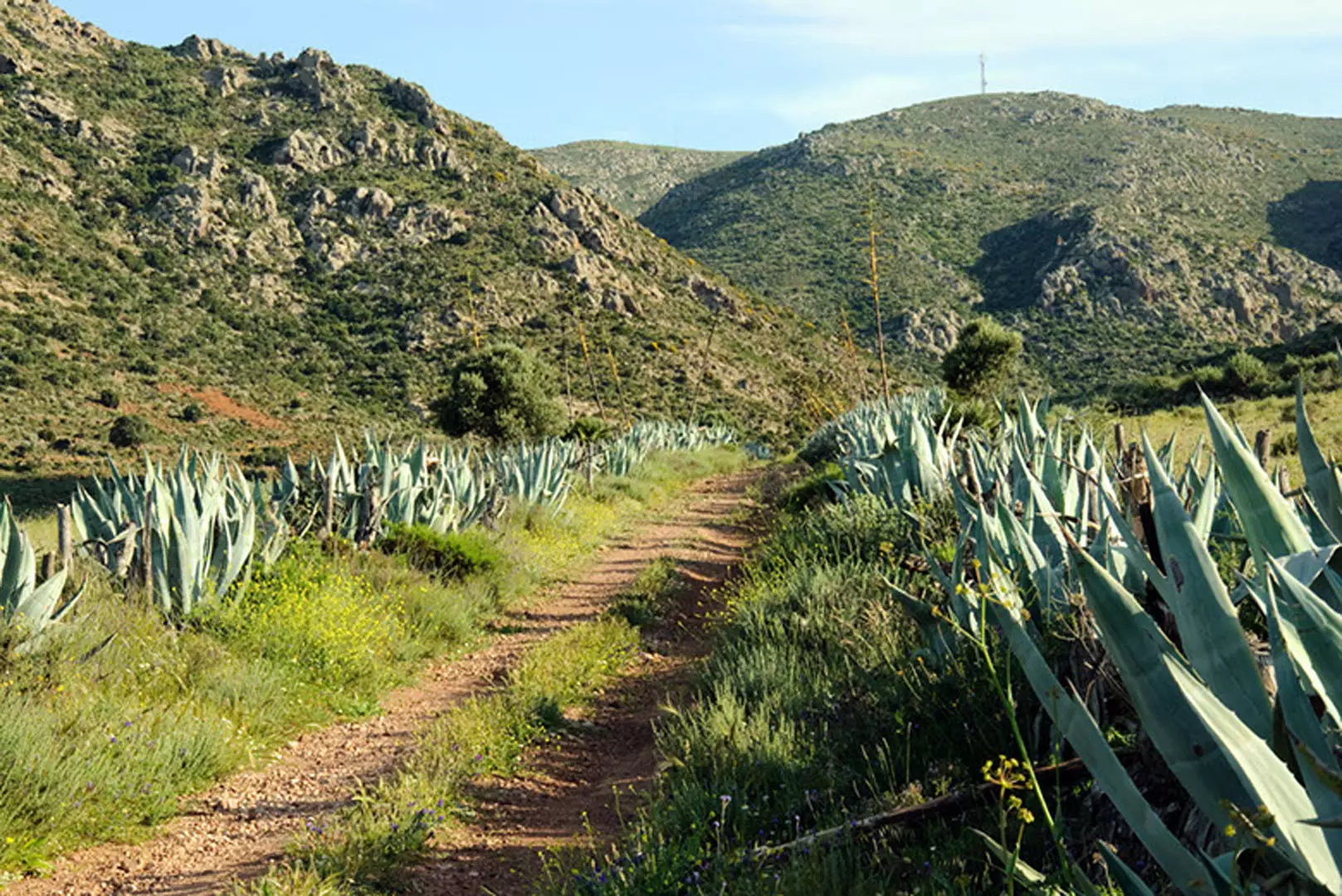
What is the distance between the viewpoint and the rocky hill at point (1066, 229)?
151ft

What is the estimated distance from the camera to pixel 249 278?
135ft

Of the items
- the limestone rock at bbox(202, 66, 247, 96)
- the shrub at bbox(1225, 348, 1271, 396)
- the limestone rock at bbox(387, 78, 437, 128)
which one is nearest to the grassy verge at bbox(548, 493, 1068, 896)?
the shrub at bbox(1225, 348, 1271, 396)

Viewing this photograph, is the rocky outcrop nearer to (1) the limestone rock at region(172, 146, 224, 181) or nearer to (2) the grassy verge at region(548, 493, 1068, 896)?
(1) the limestone rock at region(172, 146, 224, 181)

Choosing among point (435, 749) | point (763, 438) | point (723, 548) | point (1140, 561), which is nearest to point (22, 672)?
point (435, 749)

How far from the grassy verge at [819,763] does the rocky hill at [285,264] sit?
25084 millimetres

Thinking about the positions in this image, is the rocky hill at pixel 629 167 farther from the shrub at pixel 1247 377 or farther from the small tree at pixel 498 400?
the shrub at pixel 1247 377

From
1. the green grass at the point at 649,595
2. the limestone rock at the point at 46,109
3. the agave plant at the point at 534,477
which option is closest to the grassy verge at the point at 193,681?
the green grass at the point at 649,595

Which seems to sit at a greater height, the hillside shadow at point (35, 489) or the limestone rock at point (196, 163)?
the limestone rock at point (196, 163)

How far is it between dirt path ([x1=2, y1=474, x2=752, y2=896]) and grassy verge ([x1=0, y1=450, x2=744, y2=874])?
11 centimetres

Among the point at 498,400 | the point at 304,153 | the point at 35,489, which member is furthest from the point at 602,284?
the point at 35,489

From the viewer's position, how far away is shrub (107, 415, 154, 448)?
27.9 meters

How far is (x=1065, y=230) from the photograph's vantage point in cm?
5119

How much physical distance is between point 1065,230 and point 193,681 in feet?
181

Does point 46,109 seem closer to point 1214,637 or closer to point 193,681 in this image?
point 193,681
